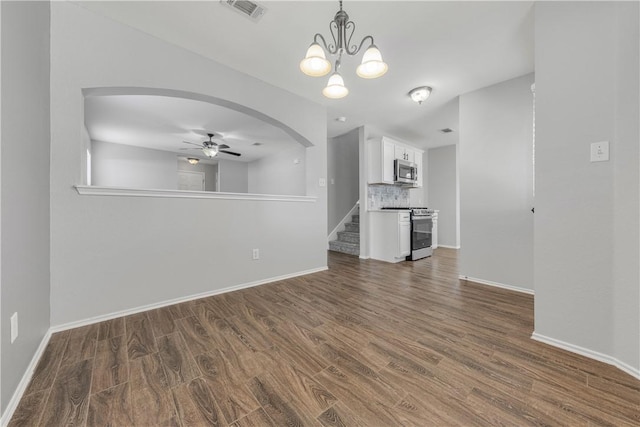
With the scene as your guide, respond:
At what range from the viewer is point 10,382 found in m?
1.11

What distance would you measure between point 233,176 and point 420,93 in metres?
6.53

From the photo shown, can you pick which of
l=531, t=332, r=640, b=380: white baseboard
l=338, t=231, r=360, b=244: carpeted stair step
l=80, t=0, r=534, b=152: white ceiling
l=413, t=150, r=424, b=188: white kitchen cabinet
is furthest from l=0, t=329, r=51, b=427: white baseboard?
l=413, t=150, r=424, b=188: white kitchen cabinet

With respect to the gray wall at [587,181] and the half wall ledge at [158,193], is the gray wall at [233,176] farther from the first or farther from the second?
the gray wall at [587,181]

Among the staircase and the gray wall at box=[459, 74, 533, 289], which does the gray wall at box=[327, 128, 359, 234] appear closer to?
the staircase

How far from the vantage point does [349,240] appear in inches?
215

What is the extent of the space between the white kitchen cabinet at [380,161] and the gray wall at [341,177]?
126cm

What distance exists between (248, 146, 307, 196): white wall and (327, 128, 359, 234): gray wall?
751 mm

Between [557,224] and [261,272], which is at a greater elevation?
[557,224]

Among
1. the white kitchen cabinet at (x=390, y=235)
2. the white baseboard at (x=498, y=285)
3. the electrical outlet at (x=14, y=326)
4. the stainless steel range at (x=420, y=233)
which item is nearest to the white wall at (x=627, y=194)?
the white baseboard at (x=498, y=285)

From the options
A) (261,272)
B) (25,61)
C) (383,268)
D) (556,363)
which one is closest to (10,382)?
(25,61)

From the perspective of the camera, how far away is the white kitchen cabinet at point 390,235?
4.29m

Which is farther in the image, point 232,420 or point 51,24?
point 51,24

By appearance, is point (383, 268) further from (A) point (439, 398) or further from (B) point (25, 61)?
(B) point (25, 61)

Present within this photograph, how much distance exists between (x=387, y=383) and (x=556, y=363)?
1.11 metres
